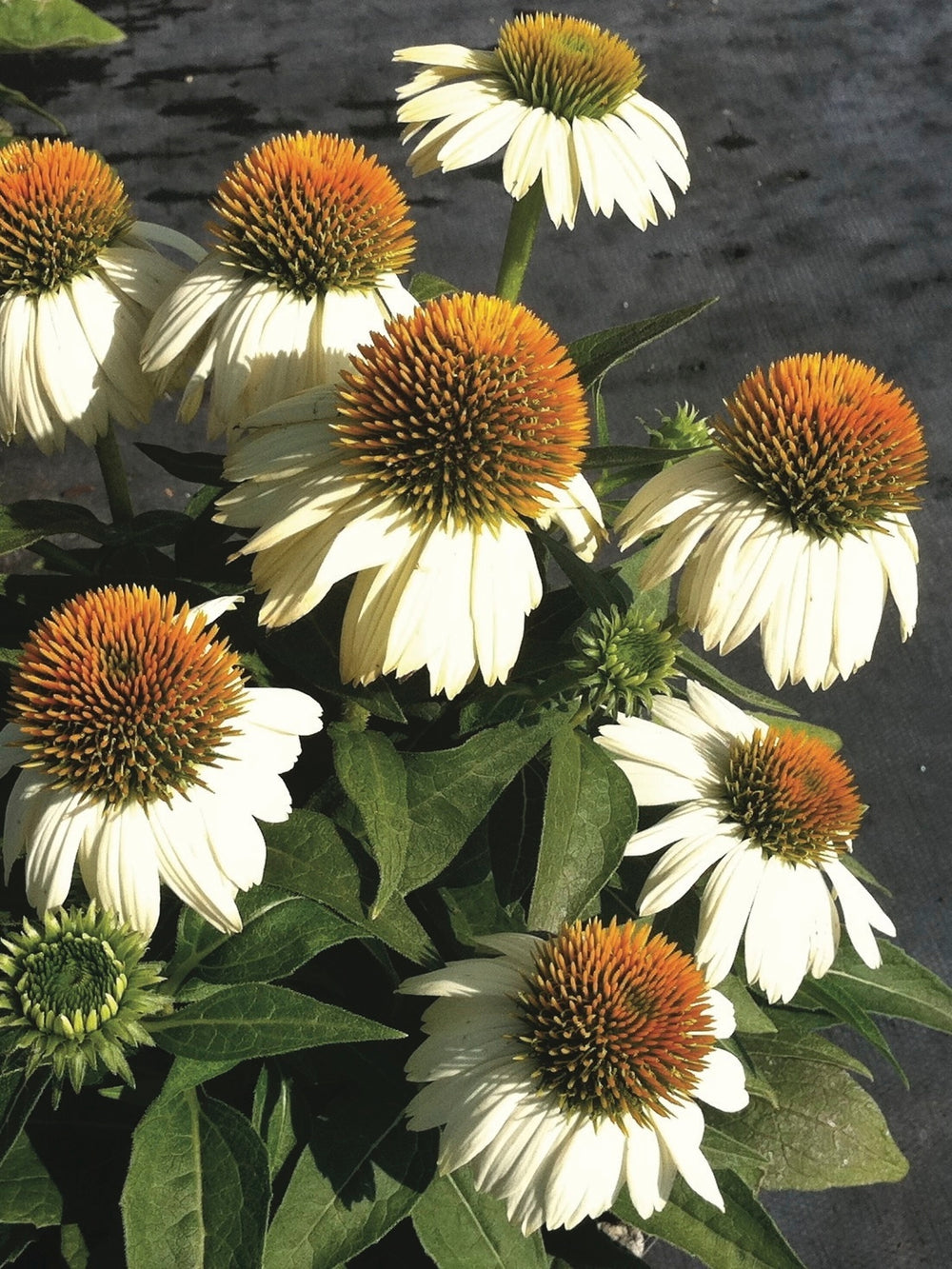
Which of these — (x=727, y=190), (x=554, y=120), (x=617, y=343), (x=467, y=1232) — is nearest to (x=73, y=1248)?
(x=467, y=1232)

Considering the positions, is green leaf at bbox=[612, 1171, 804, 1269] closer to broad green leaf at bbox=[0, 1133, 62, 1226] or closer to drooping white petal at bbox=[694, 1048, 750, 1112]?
drooping white petal at bbox=[694, 1048, 750, 1112]

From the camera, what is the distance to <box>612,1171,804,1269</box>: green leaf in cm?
99

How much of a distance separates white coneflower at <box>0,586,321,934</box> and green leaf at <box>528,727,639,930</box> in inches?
7.6

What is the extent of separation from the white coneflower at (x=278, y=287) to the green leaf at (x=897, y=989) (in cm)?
72

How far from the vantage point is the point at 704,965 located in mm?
912

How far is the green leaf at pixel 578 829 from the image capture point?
0.84m

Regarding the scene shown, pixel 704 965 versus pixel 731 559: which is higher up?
pixel 731 559

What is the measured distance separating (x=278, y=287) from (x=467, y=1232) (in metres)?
0.75

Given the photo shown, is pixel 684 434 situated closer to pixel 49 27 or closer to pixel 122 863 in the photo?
pixel 122 863

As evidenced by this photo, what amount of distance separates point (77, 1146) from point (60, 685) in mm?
495

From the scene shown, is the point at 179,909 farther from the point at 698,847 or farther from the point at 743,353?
the point at 743,353

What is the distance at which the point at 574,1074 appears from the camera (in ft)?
2.72

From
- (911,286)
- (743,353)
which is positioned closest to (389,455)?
(743,353)

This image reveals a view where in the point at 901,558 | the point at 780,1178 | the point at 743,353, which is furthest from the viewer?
the point at 743,353
